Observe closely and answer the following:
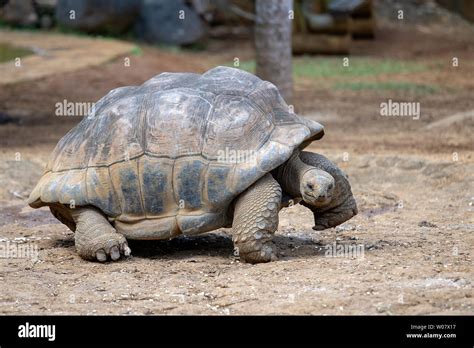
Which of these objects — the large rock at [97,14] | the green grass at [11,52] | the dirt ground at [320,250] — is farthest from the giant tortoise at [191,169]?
the large rock at [97,14]

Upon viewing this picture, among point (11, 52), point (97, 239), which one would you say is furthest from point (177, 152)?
point (11, 52)

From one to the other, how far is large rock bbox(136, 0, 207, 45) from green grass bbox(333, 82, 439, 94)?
6450 mm

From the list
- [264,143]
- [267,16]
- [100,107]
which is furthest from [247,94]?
[267,16]

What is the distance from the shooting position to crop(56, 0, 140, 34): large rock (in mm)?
21656

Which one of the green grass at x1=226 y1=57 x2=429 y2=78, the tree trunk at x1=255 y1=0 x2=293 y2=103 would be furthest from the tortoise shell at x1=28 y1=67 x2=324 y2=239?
the green grass at x1=226 y1=57 x2=429 y2=78

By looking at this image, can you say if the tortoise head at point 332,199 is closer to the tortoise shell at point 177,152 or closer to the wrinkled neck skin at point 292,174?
the wrinkled neck skin at point 292,174

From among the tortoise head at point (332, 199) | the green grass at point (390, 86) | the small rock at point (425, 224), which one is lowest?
Result: the green grass at point (390, 86)

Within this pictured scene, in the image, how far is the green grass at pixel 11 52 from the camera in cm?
1767

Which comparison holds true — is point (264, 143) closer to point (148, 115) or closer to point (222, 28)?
point (148, 115)

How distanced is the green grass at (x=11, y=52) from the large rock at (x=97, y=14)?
10.3 ft

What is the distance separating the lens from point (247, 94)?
6.43 metres

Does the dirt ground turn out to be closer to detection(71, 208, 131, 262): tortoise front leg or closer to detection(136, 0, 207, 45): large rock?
detection(71, 208, 131, 262): tortoise front leg

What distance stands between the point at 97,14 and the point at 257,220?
650 inches

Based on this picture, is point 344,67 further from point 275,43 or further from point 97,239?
point 97,239
